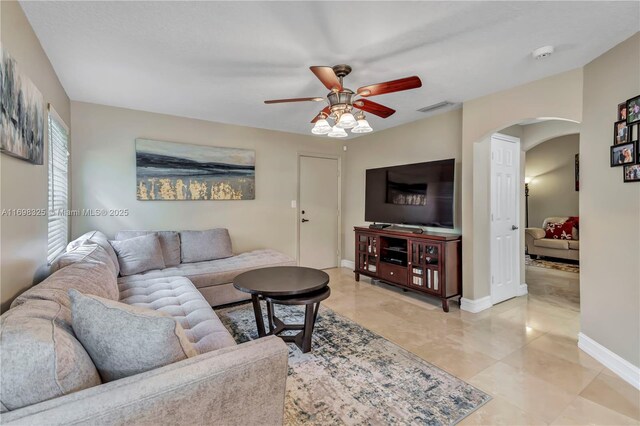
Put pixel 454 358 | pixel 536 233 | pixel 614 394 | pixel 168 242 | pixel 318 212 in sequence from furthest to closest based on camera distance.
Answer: pixel 536 233 → pixel 318 212 → pixel 168 242 → pixel 454 358 → pixel 614 394

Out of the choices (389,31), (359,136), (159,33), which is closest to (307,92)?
(389,31)

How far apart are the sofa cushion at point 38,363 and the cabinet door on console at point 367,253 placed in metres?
3.48

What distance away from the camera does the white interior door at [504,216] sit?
3.47 metres

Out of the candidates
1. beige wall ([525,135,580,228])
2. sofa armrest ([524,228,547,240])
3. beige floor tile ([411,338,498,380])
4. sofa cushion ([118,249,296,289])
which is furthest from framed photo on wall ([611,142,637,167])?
beige wall ([525,135,580,228])

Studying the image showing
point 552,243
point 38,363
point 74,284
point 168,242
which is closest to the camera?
point 38,363

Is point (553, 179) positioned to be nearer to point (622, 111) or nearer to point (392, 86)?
point (622, 111)

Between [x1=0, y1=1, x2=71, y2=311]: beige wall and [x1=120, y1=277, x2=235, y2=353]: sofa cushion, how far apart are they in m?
0.67

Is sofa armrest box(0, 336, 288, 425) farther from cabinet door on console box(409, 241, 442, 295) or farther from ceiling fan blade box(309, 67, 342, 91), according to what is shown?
cabinet door on console box(409, 241, 442, 295)

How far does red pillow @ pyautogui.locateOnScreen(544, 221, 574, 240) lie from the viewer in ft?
18.4

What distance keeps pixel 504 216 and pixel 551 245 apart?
10.1ft

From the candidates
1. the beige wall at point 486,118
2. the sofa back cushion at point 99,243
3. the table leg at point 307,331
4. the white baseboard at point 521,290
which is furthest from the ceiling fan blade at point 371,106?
the white baseboard at point 521,290

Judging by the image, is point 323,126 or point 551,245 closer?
point 323,126

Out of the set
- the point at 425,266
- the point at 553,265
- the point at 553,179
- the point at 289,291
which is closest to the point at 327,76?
the point at 289,291

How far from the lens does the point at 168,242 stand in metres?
3.52
